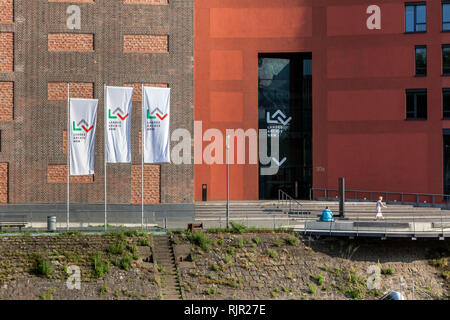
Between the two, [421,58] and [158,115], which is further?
[421,58]

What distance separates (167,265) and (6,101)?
1471 cm

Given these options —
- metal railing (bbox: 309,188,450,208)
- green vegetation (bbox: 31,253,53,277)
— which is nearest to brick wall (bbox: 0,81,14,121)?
green vegetation (bbox: 31,253,53,277)

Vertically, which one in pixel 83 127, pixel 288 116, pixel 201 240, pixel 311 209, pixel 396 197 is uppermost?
pixel 288 116

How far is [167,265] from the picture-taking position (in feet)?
88.4

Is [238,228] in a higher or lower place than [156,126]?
lower

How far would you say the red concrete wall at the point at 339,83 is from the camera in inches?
1631

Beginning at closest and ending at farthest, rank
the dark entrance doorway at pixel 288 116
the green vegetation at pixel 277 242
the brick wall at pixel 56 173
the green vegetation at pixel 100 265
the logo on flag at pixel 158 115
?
1. the green vegetation at pixel 100 265
2. the green vegetation at pixel 277 242
3. the logo on flag at pixel 158 115
4. the brick wall at pixel 56 173
5. the dark entrance doorway at pixel 288 116

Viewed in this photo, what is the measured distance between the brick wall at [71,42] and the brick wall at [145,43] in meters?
2.08

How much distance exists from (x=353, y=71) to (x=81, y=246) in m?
23.8

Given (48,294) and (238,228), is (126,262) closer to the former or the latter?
(48,294)

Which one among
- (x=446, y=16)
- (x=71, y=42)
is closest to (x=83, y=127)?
(x=71, y=42)

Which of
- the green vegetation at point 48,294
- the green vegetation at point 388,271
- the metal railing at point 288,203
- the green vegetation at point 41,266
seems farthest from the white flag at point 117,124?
the green vegetation at point 388,271

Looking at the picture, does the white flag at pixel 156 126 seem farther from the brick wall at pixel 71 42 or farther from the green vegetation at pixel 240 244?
the brick wall at pixel 71 42

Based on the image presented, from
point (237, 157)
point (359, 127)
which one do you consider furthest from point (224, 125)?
point (359, 127)
